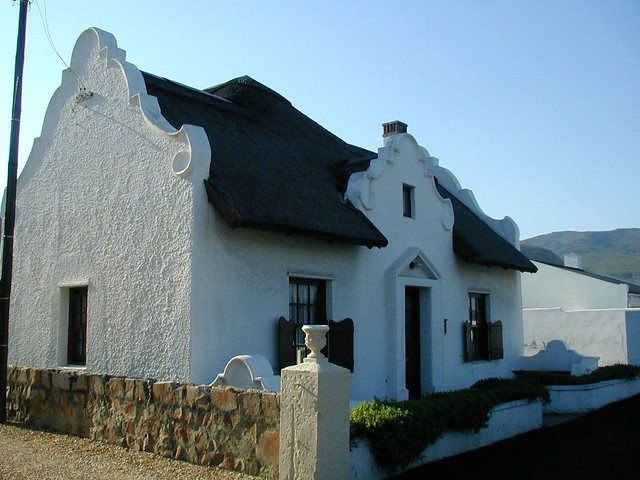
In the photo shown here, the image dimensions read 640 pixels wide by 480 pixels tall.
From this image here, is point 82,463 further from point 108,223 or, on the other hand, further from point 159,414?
point 108,223

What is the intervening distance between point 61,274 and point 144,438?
14.3 ft

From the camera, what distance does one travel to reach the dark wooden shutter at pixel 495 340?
16.0 meters

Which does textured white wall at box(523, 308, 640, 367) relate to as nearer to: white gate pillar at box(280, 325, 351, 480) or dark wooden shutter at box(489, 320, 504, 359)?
dark wooden shutter at box(489, 320, 504, 359)

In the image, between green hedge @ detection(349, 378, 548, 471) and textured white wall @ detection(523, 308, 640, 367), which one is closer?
green hedge @ detection(349, 378, 548, 471)

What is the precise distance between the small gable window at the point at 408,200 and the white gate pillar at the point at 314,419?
7.24 metres

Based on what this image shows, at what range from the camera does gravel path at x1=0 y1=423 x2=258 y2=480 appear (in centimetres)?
785

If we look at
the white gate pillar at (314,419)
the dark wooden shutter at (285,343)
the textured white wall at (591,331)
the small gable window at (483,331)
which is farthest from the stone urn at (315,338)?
the textured white wall at (591,331)

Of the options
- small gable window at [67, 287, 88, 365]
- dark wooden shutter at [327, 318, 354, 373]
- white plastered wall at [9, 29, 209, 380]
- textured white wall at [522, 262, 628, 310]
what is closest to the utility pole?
white plastered wall at [9, 29, 209, 380]

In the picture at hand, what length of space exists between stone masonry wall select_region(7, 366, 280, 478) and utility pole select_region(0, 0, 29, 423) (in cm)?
24

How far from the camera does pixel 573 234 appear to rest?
19850 centimetres

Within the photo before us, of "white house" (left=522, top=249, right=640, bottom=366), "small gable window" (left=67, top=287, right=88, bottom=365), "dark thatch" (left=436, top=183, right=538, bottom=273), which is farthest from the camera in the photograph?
"white house" (left=522, top=249, right=640, bottom=366)

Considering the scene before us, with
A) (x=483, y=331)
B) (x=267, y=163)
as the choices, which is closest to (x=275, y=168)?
(x=267, y=163)

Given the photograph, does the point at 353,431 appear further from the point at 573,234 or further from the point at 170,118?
the point at 573,234

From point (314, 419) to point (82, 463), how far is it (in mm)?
3341
